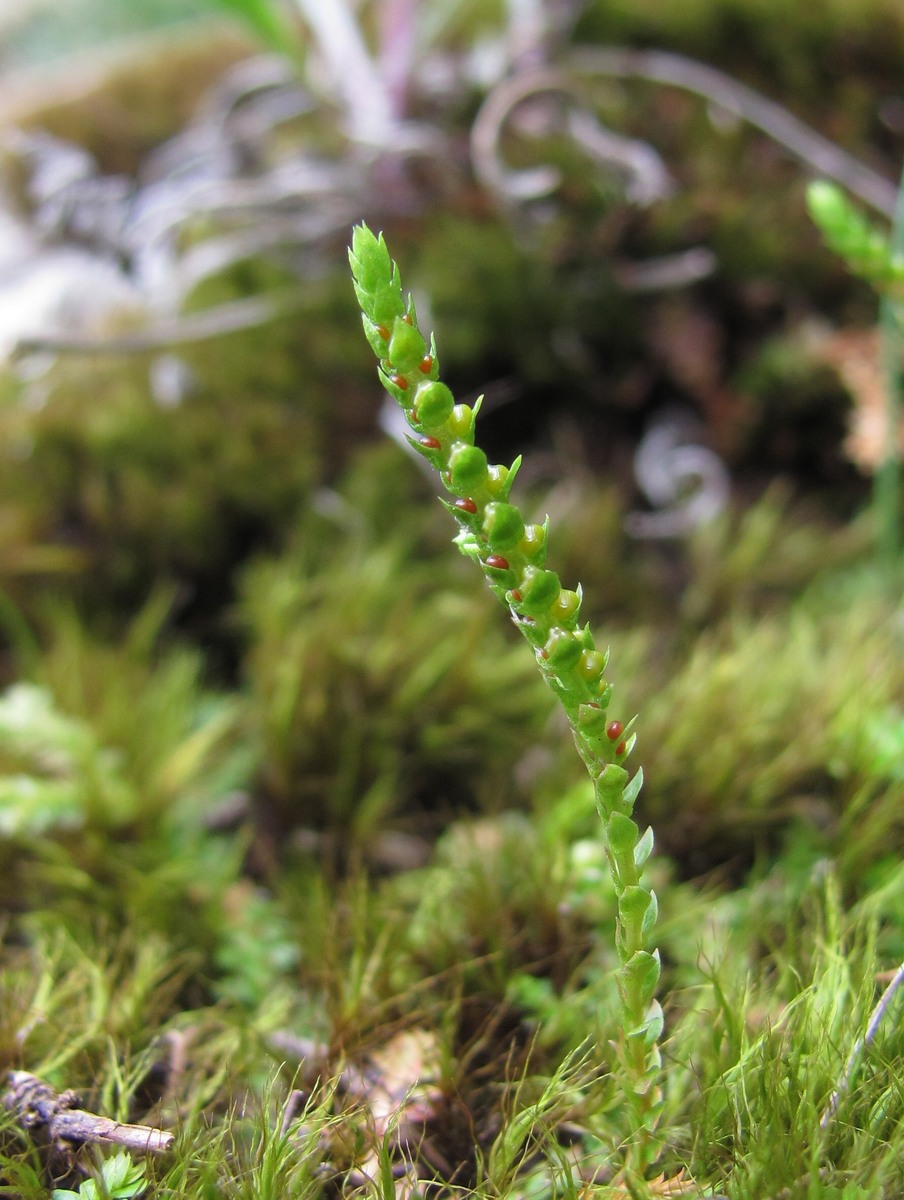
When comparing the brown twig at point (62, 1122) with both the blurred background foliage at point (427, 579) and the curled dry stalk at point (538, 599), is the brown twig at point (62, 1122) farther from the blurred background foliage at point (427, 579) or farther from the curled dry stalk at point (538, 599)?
the curled dry stalk at point (538, 599)

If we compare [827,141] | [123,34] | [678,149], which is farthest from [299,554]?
[123,34]

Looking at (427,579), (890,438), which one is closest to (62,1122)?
(427,579)

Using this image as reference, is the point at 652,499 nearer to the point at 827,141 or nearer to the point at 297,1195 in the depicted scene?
the point at 827,141

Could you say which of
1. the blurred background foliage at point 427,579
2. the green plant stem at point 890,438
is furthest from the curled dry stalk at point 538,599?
the green plant stem at point 890,438

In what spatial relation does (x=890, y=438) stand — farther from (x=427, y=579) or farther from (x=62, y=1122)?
(x=62, y=1122)

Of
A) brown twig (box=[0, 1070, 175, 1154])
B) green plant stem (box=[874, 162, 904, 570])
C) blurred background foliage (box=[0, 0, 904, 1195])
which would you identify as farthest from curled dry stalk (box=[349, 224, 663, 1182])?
green plant stem (box=[874, 162, 904, 570])

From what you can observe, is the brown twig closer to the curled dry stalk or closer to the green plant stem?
the curled dry stalk
